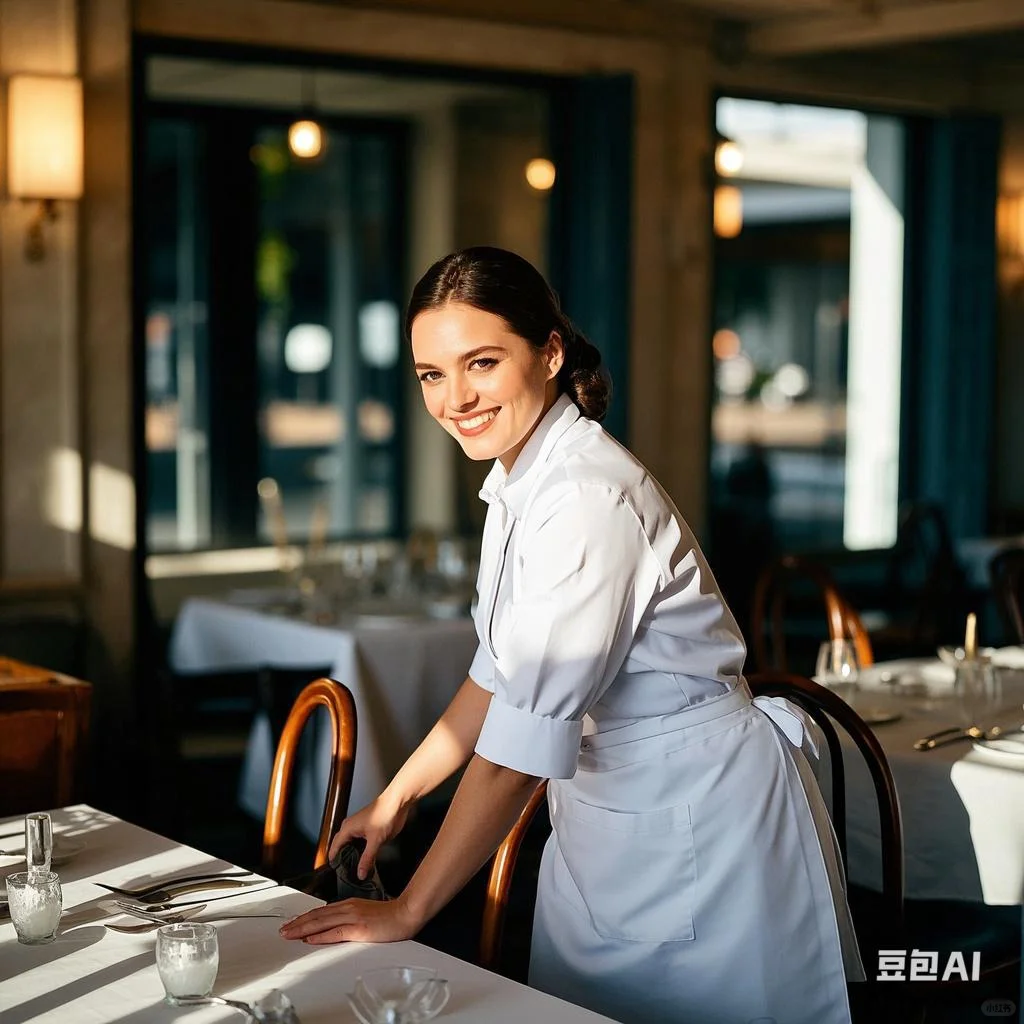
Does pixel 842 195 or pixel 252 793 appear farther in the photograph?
pixel 842 195

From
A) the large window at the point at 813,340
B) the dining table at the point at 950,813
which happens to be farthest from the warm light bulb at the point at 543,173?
the dining table at the point at 950,813

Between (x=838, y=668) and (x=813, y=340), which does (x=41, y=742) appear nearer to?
(x=838, y=668)

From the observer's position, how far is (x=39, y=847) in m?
2.05

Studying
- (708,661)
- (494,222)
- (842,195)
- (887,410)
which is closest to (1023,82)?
(842,195)

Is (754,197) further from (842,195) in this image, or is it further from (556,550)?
(556,550)

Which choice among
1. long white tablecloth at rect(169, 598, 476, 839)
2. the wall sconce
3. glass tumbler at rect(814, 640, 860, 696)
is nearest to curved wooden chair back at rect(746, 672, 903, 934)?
glass tumbler at rect(814, 640, 860, 696)

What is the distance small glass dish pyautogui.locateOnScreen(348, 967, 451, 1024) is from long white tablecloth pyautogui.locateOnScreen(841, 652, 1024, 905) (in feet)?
4.74

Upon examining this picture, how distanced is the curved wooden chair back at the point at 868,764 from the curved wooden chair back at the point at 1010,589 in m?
1.82

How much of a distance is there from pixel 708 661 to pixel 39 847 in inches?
36.1

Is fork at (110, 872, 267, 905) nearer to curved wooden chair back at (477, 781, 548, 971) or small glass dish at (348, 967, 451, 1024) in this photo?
curved wooden chair back at (477, 781, 548, 971)

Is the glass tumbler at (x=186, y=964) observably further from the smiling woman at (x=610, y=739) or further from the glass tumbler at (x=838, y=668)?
the glass tumbler at (x=838, y=668)

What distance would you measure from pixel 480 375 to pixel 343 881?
2.31 feet

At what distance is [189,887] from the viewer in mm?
2066

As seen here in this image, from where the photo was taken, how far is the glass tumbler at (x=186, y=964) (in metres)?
1.67
